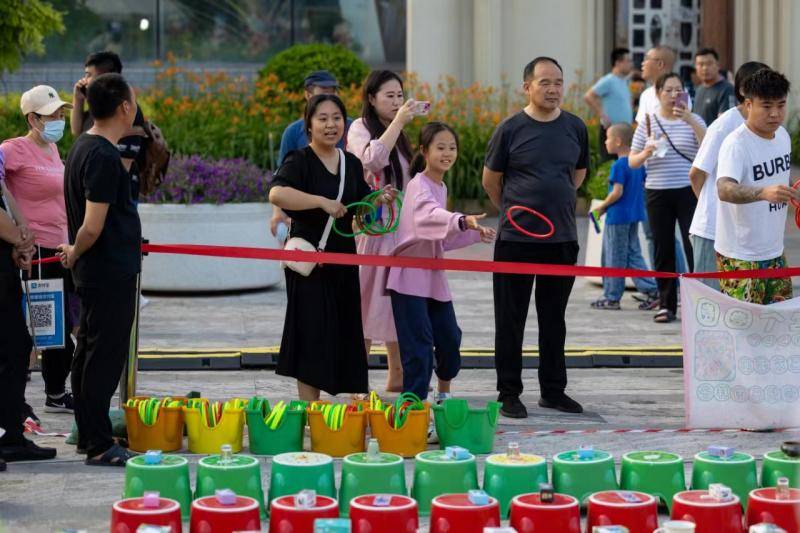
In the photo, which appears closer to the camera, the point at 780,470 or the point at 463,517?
the point at 463,517

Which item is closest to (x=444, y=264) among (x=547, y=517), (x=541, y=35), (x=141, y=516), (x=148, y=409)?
(x=148, y=409)

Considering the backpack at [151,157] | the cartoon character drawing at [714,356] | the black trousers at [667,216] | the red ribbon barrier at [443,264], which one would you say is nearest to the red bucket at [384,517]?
the red ribbon barrier at [443,264]

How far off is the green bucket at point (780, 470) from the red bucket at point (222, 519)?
2.19m

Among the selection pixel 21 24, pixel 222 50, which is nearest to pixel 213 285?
pixel 21 24

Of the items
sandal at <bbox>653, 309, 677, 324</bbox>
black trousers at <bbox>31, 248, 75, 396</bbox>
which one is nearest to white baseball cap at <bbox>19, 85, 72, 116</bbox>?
black trousers at <bbox>31, 248, 75, 396</bbox>

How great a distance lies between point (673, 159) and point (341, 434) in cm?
498

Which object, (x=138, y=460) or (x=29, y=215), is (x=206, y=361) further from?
(x=138, y=460)

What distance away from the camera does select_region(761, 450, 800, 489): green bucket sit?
252 inches

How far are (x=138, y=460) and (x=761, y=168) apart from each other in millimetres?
3638

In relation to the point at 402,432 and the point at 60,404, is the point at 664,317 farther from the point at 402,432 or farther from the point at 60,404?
the point at 60,404

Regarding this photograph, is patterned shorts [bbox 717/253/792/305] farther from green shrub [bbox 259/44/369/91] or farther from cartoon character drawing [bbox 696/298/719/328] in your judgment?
green shrub [bbox 259/44/369/91]

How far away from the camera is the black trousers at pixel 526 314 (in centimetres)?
841

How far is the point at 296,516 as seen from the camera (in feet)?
18.6

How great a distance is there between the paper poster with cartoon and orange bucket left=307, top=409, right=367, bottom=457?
1.83 meters
